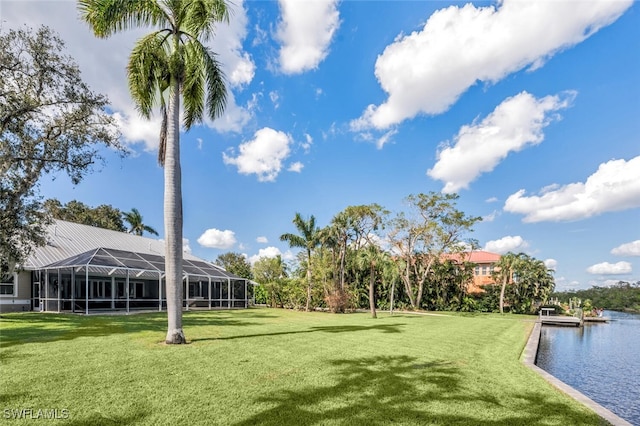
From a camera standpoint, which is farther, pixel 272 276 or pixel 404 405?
pixel 272 276

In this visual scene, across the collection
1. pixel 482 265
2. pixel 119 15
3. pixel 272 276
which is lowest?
pixel 272 276

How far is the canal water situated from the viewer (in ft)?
25.1

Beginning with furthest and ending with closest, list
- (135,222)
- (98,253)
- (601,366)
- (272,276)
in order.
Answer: (135,222)
(272,276)
(98,253)
(601,366)

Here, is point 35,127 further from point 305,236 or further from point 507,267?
point 507,267

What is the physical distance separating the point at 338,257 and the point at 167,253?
20.5m

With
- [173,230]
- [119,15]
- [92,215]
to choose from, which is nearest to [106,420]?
[173,230]

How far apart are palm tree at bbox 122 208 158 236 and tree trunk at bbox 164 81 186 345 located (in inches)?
1498

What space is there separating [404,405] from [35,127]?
16241 millimetres

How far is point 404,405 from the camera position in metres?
5.18

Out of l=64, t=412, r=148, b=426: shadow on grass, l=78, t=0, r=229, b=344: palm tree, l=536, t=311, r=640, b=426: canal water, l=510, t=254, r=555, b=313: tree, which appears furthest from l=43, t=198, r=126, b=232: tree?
l=510, t=254, r=555, b=313: tree

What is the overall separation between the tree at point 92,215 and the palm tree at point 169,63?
33.3m

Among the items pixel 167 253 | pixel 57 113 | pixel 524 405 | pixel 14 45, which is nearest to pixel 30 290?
pixel 57 113

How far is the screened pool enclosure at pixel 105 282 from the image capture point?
19062mm

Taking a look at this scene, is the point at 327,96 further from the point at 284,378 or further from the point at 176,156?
the point at 284,378
